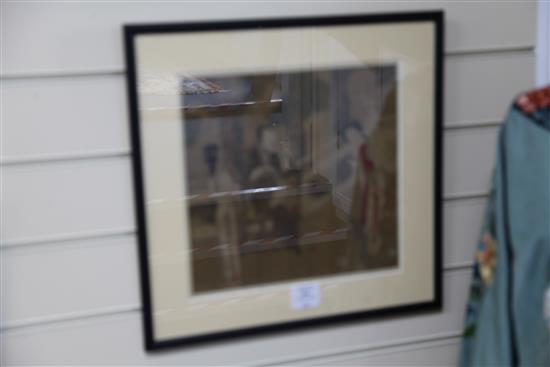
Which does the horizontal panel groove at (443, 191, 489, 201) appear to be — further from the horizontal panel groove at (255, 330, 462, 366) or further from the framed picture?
the horizontal panel groove at (255, 330, 462, 366)

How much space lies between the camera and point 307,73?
1188 millimetres

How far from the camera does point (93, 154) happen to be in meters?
1.13

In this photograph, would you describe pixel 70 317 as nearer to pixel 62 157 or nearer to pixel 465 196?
pixel 62 157

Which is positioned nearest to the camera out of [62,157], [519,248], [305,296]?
[519,248]

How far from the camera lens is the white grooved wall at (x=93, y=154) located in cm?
109

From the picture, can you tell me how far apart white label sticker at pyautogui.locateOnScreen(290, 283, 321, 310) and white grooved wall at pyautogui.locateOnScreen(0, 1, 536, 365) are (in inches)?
2.3

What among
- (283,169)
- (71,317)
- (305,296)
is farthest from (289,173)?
(71,317)

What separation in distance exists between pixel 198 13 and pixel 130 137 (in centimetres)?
23

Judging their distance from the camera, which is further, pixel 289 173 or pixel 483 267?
pixel 289 173

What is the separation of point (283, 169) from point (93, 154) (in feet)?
1.03

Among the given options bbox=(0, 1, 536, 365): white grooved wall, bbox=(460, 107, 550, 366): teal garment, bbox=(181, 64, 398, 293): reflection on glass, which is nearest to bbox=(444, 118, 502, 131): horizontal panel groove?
bbox=(0, 1, 536, 365): white grooved wall

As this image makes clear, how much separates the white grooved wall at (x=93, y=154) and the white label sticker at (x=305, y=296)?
0.06m

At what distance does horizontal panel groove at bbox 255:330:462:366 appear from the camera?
4.21 feet

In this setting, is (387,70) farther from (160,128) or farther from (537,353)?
(537,353)
